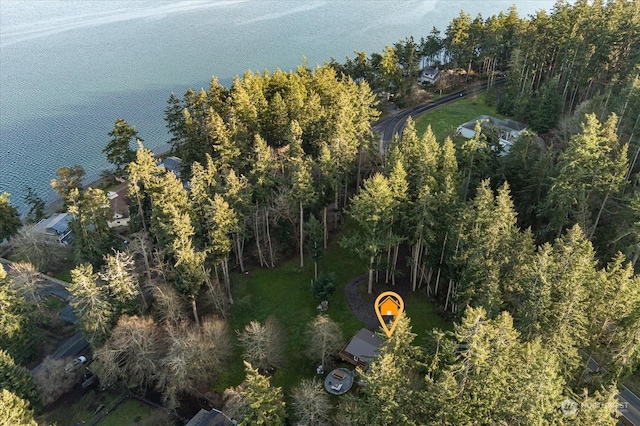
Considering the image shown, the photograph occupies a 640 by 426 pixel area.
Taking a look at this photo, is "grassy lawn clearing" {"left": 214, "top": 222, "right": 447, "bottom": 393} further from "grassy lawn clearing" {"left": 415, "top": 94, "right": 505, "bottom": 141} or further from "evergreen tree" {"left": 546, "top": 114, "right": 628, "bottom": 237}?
"grassy lawn clearing" {"left": 415, "top": 94, "right": 505, "bottom": 141}

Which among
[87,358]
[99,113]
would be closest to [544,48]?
[87,358]

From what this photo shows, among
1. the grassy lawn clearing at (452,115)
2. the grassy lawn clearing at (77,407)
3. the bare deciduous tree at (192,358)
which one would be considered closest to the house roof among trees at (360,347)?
the bare deciduous tree at (192,358)

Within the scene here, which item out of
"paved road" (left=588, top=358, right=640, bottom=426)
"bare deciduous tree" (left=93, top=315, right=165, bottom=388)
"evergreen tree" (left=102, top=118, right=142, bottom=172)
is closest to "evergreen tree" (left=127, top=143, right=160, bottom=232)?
"evergreen tree" (left=102, top=118, right=142, bottom=172)

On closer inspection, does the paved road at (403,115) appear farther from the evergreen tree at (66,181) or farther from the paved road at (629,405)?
the paved road at (629,405)

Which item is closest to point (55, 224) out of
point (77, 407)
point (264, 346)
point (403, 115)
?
point (77, 407)

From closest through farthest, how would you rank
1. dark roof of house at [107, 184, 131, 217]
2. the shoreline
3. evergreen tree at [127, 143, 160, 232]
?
evergreen tree at [127, 143, 160, 232], dark roof of house at [107, 184, 131, 217], the shoreline

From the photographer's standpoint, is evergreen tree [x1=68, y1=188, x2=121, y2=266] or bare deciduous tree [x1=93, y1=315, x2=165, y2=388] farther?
evergreen tree [x1=68, y1=188, x2=121, y2=266]
